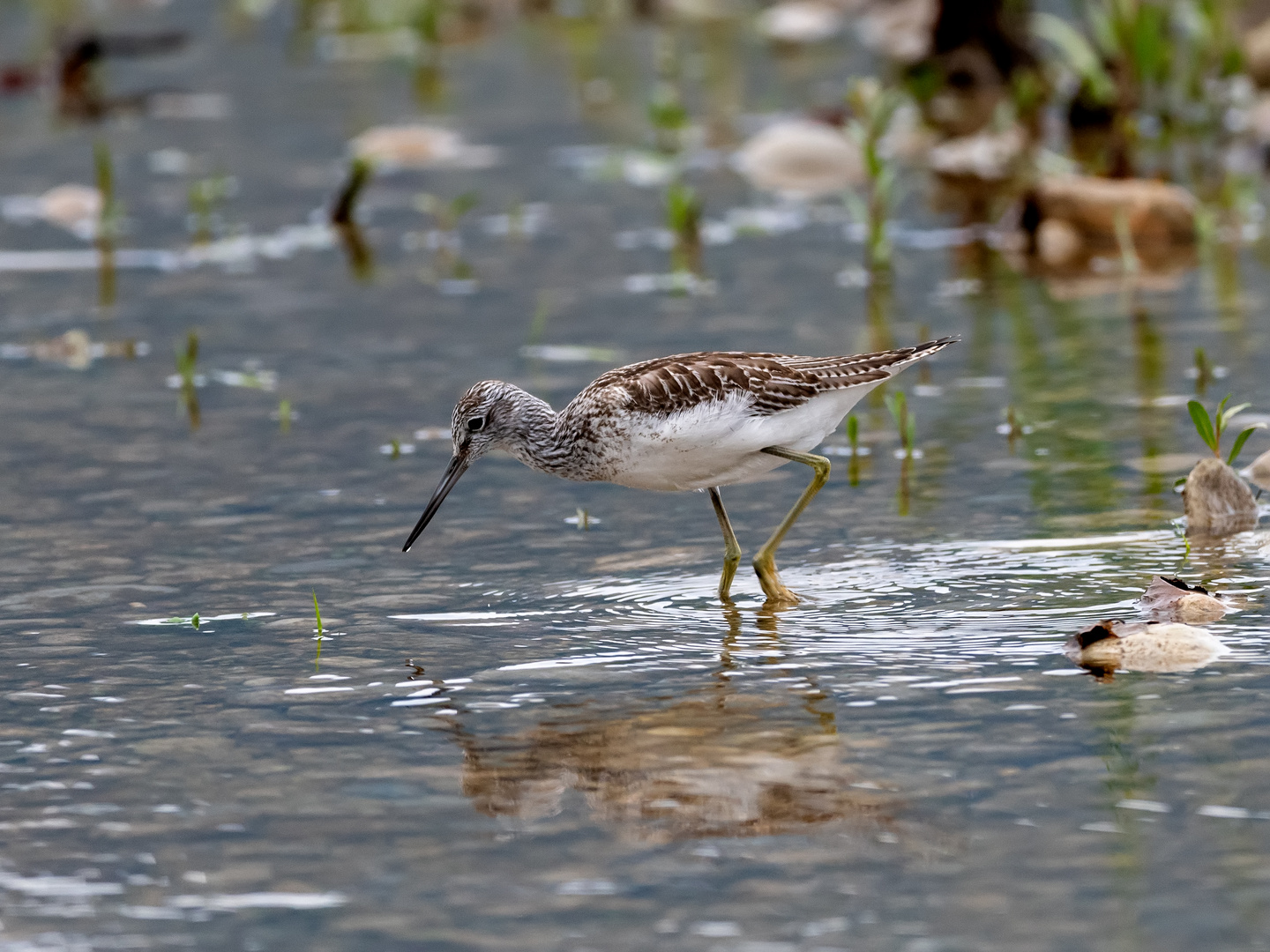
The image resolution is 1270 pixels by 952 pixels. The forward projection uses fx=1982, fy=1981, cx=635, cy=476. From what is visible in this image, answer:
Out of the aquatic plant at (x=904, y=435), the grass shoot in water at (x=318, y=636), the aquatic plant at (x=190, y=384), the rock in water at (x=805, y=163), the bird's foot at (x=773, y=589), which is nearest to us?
the grass shoot in water at (x=318, y=636)

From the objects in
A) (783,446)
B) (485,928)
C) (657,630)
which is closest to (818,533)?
(783,446)

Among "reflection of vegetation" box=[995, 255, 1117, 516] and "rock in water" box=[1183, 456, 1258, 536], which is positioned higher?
"reflection of vegetation" box=[995, 255, 1117, 516]

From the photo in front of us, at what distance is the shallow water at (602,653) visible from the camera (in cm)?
532

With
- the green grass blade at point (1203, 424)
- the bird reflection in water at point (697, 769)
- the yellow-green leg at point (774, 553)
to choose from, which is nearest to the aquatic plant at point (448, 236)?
the yellow-green leg at point (774, 553)

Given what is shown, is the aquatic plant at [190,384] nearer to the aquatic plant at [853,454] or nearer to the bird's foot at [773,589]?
the aquatic plant at [853,454]

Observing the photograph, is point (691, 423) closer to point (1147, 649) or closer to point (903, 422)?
point (1147, 649)

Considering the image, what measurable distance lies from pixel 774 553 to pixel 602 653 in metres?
1.29

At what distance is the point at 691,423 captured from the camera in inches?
307

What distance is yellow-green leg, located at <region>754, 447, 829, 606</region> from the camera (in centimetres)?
798

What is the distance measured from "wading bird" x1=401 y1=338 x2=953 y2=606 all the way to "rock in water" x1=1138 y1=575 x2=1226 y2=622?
1441mm

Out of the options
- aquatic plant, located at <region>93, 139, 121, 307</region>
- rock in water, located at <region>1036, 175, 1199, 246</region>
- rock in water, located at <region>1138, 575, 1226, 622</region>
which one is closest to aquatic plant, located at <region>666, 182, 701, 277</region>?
rock in water, located at <region>1036, 175, 1199, 246</region>

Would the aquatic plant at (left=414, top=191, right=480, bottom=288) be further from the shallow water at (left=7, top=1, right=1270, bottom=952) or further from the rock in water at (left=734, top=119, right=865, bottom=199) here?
the rock in water at (left=734, top=119, right=865, bottom=199)

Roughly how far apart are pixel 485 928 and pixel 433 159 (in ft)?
50.7

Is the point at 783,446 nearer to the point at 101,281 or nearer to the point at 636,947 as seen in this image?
the point at 636,947
